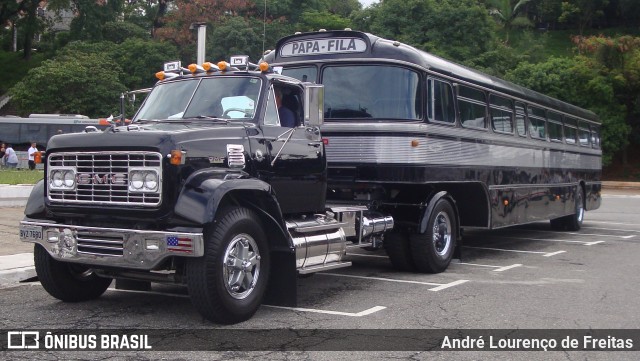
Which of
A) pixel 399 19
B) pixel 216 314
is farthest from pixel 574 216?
pixel 399 19

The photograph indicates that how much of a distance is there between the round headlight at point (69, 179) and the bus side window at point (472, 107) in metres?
6.21

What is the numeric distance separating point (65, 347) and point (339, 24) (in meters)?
42.3

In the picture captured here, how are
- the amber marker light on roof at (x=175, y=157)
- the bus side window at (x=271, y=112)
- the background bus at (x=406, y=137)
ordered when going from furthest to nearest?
the background bus at (x=406, y=137) → the bus side window at (x=271, y=112) → the amber marker light on roof at (x=175, y=157)

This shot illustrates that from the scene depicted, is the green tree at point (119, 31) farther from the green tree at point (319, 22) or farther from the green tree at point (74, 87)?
the green tree at point (319, 22)

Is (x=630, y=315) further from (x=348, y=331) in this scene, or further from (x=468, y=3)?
(x=468, y=3)

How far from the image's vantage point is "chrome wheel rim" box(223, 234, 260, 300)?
7168mm

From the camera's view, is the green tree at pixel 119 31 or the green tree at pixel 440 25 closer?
the green tree at pixel 440 25

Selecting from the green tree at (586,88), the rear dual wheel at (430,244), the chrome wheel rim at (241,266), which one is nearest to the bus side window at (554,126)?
the rear dual wheel at (430,244)

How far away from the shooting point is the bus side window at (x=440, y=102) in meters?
10.5

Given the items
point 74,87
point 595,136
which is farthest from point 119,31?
point 595,136

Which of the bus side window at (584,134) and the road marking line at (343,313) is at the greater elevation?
the bus side window at (584,134)

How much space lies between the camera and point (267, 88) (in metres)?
8.34

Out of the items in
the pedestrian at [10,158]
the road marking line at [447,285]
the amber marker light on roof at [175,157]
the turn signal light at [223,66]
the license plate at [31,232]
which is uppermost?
the turn signal light at [223,66]

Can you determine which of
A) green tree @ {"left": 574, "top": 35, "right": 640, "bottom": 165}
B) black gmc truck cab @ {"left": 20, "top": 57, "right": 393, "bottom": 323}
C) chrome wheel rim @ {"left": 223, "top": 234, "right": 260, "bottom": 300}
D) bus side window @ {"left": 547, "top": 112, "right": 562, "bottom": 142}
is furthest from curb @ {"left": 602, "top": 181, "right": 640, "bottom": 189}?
chrome wheel rim @ {"left": 223, "top": 234, "right": 260, "bottom": 300}
